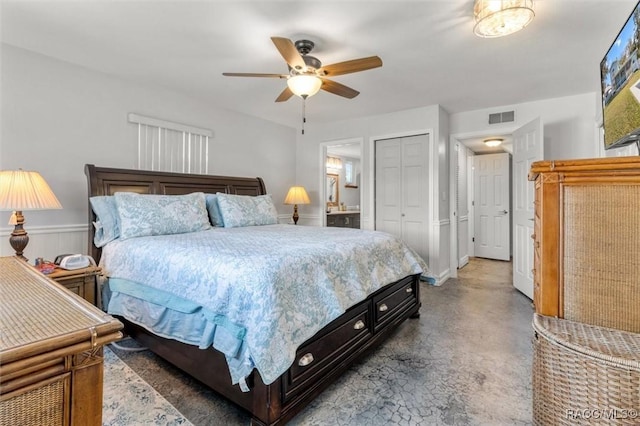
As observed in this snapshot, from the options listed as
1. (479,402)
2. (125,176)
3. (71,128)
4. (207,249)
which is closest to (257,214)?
(125,176)

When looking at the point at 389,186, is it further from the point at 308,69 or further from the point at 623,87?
the point at 623,87

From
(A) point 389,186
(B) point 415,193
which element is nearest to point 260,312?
(B) point 415,193

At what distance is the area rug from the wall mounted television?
267cm

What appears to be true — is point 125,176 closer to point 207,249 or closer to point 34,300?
point 207,249

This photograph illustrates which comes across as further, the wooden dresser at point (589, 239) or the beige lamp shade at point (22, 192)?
the beige lamp shade at point (22, 192)

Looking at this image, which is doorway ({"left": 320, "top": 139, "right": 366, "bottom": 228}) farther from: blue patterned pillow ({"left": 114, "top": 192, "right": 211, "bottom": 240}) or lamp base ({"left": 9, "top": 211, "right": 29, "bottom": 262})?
lamp base ({"left": 9, "top": 211, "right": 29, "bottom": 262})

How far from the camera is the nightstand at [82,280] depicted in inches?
83.0

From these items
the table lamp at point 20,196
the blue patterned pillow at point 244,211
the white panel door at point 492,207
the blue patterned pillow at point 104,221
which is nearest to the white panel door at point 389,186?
the blue patterned pillow at point 244,211

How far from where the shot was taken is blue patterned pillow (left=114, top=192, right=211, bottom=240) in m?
2.52

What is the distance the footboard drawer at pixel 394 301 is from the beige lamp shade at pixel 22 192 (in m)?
2.51

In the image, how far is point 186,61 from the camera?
281 cm

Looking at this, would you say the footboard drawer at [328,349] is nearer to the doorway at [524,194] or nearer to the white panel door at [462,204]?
the doorway at [524,194]

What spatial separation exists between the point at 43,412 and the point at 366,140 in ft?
15.3

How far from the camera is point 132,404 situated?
1727 mm
